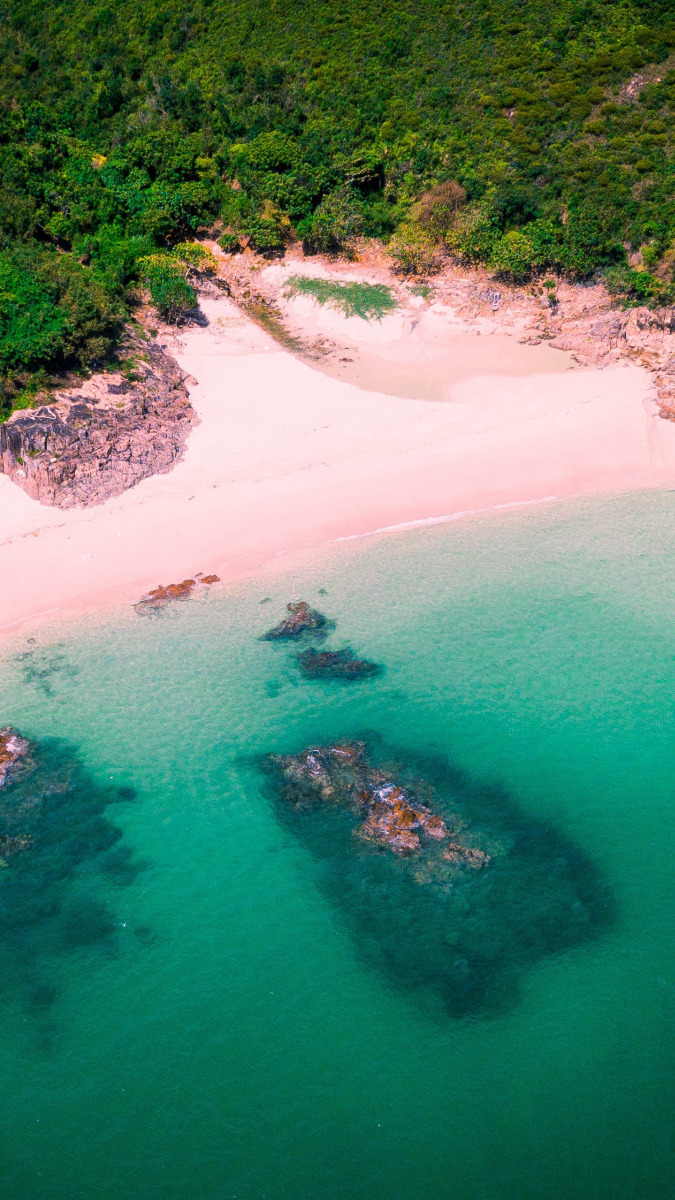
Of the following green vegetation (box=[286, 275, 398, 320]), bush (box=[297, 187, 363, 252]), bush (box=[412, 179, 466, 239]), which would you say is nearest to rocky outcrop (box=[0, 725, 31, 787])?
green vegetation (box=[286, 275, 398, 320])

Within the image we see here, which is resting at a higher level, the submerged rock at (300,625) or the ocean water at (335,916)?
the submerged rock at (300,625)

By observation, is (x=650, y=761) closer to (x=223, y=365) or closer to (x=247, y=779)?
(x=247, y=779)

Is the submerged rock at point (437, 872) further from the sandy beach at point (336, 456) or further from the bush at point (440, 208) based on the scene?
the bush at point (440, 208)

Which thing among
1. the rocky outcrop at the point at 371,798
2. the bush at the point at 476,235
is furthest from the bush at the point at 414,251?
the rocky outcrop at the point at 371,798

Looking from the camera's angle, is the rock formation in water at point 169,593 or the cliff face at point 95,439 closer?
the rock formation in water at point 169,593

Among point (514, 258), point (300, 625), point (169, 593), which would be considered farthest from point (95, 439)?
point (514, 258)

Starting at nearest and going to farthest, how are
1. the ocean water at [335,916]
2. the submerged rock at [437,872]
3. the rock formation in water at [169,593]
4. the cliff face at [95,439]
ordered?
the ocean water at [335,916] < the submerged rock at [437,872] < the rock formation in water at [169,593] < the cliff face at [95,439]

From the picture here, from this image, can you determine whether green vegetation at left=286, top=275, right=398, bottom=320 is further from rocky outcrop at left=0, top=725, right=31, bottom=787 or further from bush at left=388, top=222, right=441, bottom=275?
rocky outcrop at left=0, top=725, right=31, bottom=787

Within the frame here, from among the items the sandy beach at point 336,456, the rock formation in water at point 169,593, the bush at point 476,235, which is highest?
the bush at point 476,235
